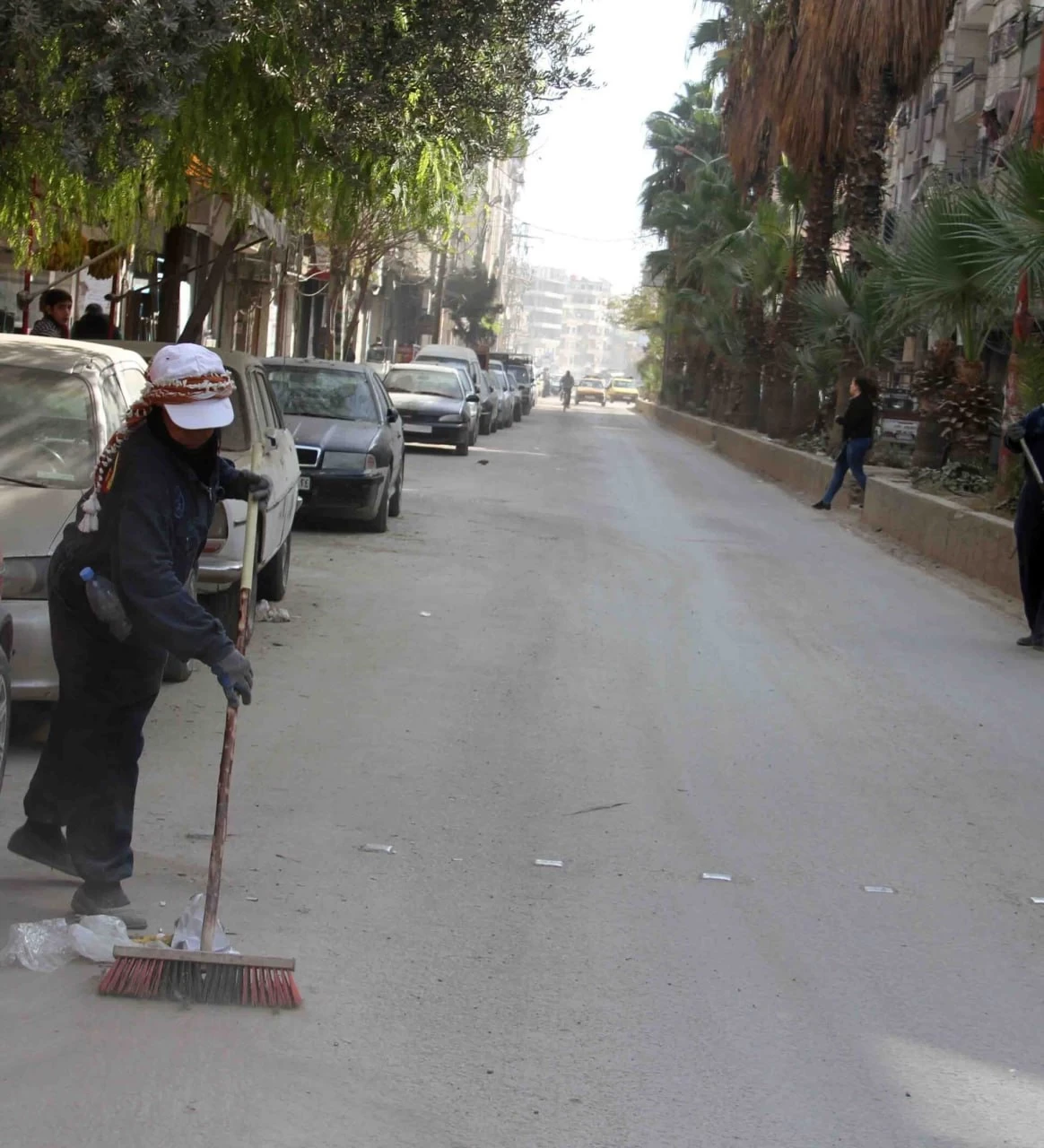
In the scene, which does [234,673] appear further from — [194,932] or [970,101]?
[970,101]

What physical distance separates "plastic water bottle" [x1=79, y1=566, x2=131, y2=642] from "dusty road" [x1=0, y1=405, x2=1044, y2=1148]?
973 mm

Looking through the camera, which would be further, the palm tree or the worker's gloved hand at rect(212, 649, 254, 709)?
the palm tree

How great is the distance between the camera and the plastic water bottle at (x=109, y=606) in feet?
15.1

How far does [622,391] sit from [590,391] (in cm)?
1283

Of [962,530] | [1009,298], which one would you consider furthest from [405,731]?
Result: [1009,298]

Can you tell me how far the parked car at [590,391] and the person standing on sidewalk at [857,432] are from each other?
80.5m

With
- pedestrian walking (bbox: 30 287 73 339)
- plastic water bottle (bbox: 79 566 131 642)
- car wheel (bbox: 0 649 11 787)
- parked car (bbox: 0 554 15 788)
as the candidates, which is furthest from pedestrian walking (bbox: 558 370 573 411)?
plastic water bottle (bbox: 79 566 131 642)

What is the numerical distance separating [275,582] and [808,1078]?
7.43 m

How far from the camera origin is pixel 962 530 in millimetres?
16312

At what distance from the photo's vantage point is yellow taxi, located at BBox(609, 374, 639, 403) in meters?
121

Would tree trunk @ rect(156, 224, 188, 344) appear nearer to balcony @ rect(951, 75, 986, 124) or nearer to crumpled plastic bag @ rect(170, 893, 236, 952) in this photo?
crumpled plastic bag @ rect(170, 893, 236, 952)

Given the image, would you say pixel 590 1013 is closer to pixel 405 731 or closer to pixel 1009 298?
pixel 405 731

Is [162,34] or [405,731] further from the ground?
[162,34]

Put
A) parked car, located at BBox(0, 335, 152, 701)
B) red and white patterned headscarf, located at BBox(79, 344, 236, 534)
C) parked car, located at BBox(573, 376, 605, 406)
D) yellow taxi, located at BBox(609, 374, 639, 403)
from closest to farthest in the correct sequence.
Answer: red and white patterned headscarf, located at BBox(79, 344, 236, 534) < parked car, located at BBox(0, 335, 152, 701) < parked car, located at BBox(573, 376, 605, 406) < yellow taxi, located at BBox(609, 374, 639, 403)
